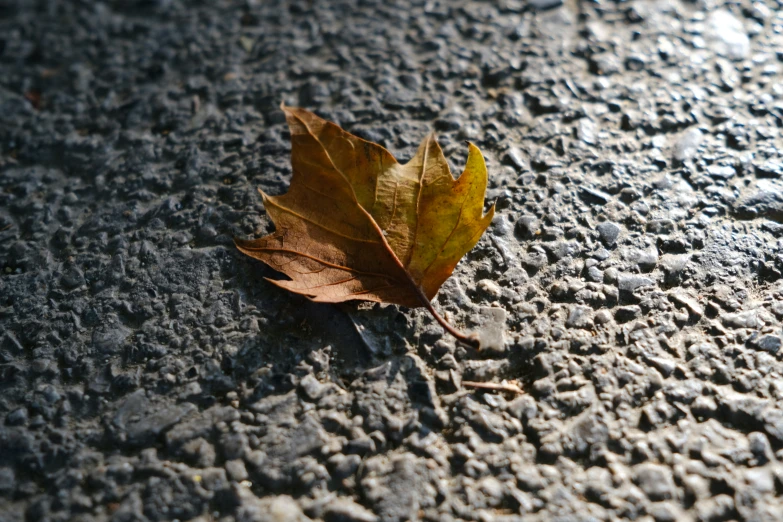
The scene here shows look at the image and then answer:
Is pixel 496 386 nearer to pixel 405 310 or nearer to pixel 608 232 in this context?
pixel 405 310

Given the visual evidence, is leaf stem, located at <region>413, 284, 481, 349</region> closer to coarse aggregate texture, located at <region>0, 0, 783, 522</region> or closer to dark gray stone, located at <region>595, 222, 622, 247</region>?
coarse aggregate texture, located at <region>0, 0, 783, 522</region>

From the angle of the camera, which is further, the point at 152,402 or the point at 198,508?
the point at 152,402

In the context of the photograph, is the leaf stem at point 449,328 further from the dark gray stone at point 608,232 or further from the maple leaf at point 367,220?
the dark gray stone at point 608,232

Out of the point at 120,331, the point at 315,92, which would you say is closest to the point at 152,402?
the point at 120,331

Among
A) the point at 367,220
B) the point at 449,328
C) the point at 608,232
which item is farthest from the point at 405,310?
the point at 608,232

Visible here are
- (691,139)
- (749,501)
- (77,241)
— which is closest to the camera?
(749,501)

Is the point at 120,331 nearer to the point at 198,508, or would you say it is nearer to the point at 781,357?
the point at 198,508

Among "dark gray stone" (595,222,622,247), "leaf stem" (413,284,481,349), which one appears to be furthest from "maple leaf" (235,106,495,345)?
"dark gray stone" (595,222,622,247)
